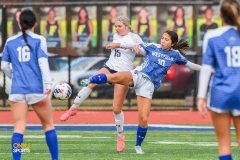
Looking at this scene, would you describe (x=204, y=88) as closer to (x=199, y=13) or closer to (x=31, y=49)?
(x=31, y=49)

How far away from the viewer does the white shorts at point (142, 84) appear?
11.4 meters

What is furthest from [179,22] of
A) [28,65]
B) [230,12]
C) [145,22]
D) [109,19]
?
[230,12]

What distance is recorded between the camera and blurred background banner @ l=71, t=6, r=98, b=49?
77.8ft

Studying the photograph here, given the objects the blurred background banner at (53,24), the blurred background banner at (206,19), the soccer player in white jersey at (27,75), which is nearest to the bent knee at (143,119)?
the soccer player in white jersey at (27,75)

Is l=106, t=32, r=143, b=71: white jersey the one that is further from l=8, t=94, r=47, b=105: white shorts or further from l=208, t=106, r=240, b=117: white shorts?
l=208, t=106, r=240, b=117: white shorts

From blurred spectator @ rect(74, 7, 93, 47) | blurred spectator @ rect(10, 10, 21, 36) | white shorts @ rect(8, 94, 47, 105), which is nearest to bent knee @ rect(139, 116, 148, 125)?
white shorts @ rect(8, 94, 47, 105)

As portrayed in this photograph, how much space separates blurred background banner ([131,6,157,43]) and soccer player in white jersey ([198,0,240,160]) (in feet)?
51.5

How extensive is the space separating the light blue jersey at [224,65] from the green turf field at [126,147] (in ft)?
11.2

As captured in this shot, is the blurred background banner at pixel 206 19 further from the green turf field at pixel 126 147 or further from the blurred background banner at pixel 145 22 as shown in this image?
the green turf field at pixel 126 147

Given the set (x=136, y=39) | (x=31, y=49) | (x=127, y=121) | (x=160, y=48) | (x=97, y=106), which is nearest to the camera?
(x=31, y=49)

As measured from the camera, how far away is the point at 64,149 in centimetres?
1229

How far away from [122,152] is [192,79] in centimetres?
1103

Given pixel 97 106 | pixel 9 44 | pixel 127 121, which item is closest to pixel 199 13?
pixel 97 106

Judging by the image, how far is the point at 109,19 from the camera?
23.6 metres
